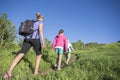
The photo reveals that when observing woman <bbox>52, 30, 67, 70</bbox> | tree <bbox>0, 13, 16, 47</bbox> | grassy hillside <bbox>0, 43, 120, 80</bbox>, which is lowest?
grassy hillside <bbox>0, 43, 120, 80</bbox>

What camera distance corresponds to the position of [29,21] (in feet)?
29.5

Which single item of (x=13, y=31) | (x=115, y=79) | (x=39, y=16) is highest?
(x=13, y=31)

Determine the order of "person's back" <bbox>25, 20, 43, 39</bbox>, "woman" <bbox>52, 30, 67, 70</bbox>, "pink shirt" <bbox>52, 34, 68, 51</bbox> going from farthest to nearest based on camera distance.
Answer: "pink shirt" <bbox>52, 34, 68, 51</bbox> < "woman" <bbox>52, 30, 67, 70</bbox> < "person's back" <bbox>25, 20, 43, 39</bbox>

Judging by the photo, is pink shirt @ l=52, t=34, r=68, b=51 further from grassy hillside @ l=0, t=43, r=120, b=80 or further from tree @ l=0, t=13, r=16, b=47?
tree @ l=0, t=13, r=16, b=47

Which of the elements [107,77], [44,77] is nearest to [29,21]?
[44,77]

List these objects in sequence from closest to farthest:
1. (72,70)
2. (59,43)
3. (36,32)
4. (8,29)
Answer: (72,70), (36,32), (59,43), (8,29)

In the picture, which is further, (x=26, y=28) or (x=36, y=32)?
(x=36, y=32)

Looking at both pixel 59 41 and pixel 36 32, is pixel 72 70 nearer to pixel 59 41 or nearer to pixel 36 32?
pixel 36 32

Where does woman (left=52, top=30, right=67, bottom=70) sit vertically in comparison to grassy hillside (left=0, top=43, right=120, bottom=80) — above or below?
above

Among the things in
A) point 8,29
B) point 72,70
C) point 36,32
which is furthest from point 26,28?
point 8,29

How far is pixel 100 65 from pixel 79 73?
2.51 metres

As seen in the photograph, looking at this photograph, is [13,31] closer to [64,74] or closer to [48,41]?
[48,41]

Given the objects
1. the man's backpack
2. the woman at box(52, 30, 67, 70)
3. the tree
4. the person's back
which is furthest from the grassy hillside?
the tree

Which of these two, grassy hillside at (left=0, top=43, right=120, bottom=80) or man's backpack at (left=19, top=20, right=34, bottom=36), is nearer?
grassy hillside at (left=0, top=43, right=120, bottom=80)
